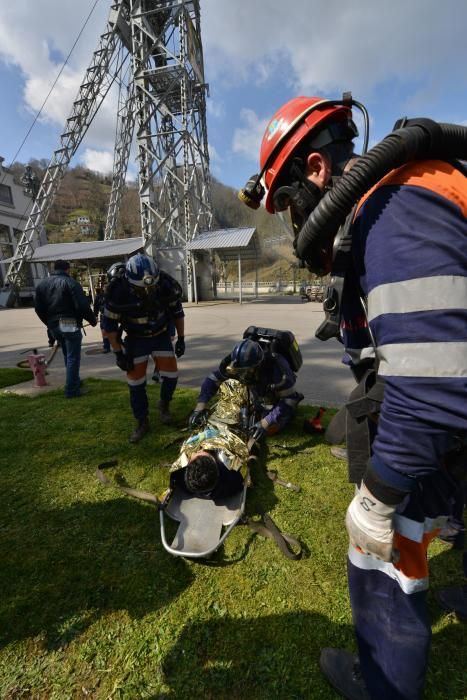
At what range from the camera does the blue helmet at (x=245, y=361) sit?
11.2ft

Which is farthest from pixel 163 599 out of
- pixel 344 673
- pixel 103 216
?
pixel 103 216

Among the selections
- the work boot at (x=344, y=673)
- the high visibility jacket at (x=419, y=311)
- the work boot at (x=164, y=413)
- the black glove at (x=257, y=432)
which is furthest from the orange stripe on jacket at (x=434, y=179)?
the work boot at (x=164, y=413)

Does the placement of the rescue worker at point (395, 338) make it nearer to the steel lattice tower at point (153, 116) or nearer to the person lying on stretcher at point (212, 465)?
the person lying on stretcher at point (212, 465)

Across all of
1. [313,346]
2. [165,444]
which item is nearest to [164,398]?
[165,444]

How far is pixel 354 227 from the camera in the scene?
1.02 metres

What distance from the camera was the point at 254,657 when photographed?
1.57 meters

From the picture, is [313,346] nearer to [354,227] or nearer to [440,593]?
[440,593]

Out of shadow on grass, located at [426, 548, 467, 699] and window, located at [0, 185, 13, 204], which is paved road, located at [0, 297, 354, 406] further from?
window, located at [0, 185, 13, 204]

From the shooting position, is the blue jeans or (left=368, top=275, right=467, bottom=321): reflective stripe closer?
(left=368, top=275, right=467, bottom=321): reflective stripe

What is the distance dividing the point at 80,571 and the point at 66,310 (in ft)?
13.0

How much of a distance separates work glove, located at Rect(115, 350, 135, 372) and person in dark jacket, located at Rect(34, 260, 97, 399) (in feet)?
5.30

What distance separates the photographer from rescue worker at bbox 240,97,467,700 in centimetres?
82

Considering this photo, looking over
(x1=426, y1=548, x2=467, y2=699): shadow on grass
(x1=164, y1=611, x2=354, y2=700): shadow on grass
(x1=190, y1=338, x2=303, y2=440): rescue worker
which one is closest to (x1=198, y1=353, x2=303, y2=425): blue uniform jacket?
(x1=190, y1=338, x2=303, y2=440): rescue worker

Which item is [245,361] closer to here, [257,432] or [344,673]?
[257,432]
